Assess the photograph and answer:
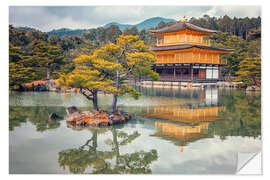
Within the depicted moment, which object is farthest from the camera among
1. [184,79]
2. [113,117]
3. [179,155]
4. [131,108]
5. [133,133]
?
[184,79]

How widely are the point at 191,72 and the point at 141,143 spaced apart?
58.1 ft

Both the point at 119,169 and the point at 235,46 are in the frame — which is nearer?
the point at 119,169

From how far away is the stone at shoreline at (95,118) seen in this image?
8.44m

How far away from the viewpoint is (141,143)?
677cm

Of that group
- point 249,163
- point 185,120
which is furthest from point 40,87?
point 249,163

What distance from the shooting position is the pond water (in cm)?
558

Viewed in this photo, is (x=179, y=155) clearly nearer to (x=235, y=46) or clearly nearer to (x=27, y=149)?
(x=27, y=149)

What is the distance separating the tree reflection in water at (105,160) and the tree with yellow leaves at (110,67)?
245cm

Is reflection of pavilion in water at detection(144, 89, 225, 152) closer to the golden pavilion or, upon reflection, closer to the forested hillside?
the forested hillside

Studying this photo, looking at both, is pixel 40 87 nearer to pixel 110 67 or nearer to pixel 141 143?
pixel 110 67

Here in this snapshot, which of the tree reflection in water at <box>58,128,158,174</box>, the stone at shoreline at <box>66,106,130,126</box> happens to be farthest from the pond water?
the stone at shoreline at <box>66,106,130,126</box>

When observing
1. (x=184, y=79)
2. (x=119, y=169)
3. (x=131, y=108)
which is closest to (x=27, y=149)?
(x=119, y=169)
